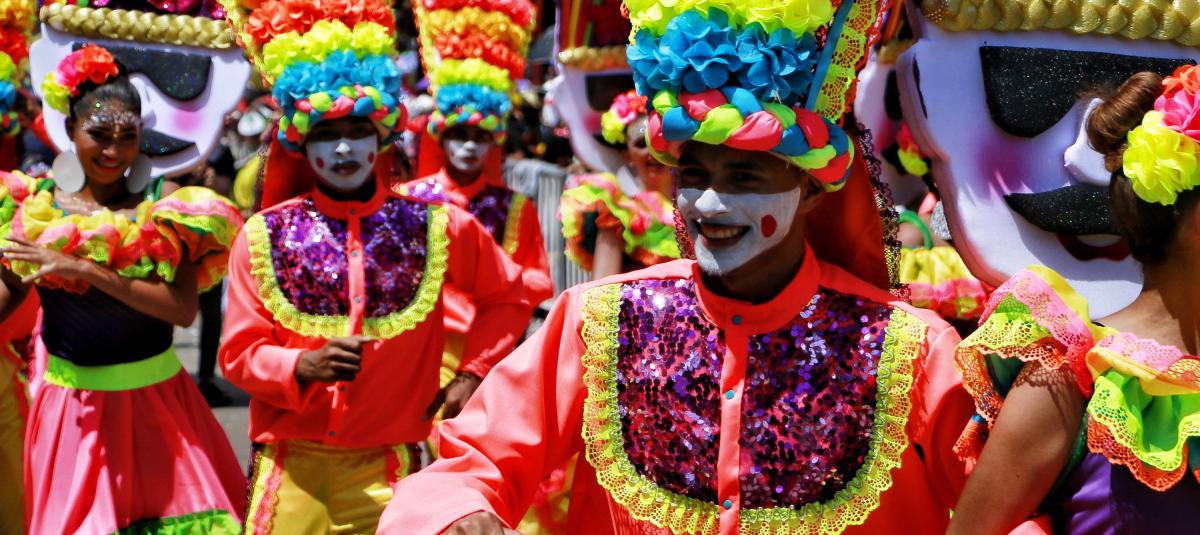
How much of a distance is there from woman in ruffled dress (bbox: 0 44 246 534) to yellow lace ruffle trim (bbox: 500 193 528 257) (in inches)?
77.1

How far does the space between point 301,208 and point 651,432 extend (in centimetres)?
240

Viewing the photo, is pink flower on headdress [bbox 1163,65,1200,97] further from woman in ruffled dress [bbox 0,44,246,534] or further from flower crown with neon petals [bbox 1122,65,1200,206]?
woman in ruffled dress [bbox 0,44,246,534]

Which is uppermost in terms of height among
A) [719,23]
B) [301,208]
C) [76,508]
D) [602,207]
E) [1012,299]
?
[719,23]

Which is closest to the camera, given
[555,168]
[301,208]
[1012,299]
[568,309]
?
[1012,299]

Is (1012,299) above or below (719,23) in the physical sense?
below

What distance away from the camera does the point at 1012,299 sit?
2275 millimetres

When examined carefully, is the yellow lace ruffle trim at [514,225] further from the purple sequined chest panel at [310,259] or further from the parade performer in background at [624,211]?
the purple sequined chest panel at [310,259]

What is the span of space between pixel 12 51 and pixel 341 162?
2.80 metres

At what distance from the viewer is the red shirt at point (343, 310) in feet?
14.7

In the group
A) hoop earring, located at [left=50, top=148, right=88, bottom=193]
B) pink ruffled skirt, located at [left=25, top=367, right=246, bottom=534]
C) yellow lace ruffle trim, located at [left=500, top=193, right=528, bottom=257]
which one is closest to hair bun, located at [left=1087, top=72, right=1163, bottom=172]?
pink ruffled skirt, located at [left=25, top=367, right=246, bottom=534]

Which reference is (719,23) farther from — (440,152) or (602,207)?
(440,152)

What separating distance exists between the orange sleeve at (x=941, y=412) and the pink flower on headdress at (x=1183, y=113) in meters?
0.55

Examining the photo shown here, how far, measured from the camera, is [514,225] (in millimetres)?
6918

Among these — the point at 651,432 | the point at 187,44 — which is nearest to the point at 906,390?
the point at 651,432
